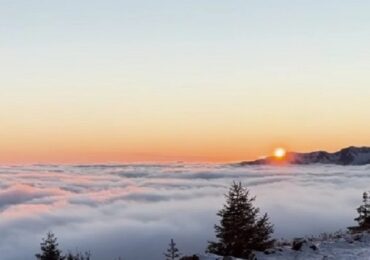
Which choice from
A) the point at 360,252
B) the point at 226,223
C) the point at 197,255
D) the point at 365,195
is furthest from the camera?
the point at 365,195

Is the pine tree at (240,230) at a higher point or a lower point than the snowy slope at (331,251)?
higher

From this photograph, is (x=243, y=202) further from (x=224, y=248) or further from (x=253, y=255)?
(x=253, y=255)

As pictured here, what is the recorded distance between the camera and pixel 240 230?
2688 cm

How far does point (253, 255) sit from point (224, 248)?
3802 mm

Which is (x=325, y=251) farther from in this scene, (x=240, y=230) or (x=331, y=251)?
(x=240, y=230)

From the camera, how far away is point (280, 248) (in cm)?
2320

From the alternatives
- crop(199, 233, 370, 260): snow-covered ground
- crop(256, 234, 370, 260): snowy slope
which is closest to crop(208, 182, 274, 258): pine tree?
crop(199, 233, 370, 260): snow-covered ground

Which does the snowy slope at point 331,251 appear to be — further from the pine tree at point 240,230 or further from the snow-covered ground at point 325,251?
the pine tree at point 240,230

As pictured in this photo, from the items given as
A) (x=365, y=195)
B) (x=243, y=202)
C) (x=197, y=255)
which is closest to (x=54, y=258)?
(x=243, y=202)

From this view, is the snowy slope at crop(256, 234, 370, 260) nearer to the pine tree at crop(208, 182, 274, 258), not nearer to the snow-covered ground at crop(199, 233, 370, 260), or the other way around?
the snow-covered ground at crop(199, 233, 370, 260)

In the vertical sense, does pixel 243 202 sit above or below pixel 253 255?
above

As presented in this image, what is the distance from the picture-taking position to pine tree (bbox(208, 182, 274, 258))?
79.3ft

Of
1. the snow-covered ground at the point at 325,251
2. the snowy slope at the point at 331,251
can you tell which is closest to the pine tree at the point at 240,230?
the snow-covered ground at the point at 325,251

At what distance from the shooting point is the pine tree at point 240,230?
24.2 m
